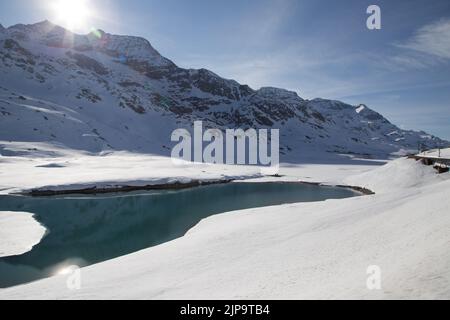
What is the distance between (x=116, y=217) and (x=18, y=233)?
1235cm

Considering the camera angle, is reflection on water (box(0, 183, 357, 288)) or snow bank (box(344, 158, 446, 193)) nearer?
reflection on water (box(0, 183, 357, 288))

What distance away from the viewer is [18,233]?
2689cm

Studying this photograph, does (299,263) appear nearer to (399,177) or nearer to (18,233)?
(18,233)

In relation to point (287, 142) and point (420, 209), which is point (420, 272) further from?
point (287, 142)

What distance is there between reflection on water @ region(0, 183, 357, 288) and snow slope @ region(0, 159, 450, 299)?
5.61 metres

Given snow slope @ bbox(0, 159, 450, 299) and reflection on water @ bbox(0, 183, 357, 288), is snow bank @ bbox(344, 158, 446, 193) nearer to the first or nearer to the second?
reflection on water @ bbox(0, 183, 357, 288)

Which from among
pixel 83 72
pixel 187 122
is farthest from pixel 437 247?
pixel 83 72

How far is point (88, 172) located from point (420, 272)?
2456 inches

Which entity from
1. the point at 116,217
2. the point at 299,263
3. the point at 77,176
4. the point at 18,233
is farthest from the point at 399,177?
the point at 77,176

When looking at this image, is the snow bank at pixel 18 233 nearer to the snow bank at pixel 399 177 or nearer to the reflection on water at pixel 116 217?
the reflection on water at pixel 116 217

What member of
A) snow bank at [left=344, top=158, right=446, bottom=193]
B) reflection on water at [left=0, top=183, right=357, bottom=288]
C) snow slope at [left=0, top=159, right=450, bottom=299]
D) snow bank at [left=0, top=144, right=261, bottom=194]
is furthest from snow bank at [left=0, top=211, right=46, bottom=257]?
snow bank at [left=344, top=158, right=446, bottom=193]

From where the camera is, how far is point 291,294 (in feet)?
32.7

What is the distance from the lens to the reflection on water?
22.3 m

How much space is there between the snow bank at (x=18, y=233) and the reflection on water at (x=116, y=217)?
26.9 inches
